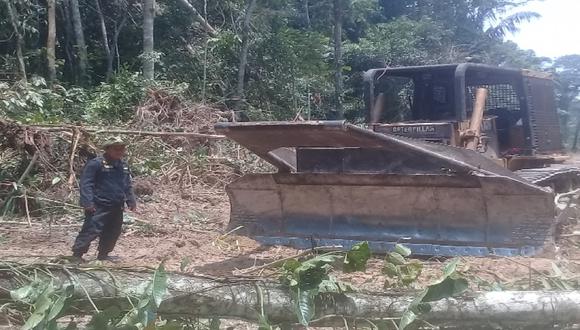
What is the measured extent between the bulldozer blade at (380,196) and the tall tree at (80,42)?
1288cm

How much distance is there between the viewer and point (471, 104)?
8.28 metres

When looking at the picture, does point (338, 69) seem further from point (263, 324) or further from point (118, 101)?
point (263, 324)

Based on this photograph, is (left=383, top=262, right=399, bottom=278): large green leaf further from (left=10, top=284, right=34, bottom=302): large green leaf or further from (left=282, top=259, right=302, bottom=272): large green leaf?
(left=10, top=284, right=34, bottom=302): large green leaf

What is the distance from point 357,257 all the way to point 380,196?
2569 mm

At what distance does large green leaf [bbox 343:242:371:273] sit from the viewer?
445 cm

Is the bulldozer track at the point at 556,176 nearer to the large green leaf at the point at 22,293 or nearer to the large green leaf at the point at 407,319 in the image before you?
the large green leaf at the point at 407,319

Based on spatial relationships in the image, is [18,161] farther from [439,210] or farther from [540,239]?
[540,239]

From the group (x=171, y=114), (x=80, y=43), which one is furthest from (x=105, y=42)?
(x=171, y=114)

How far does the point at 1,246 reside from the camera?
26.7 ft

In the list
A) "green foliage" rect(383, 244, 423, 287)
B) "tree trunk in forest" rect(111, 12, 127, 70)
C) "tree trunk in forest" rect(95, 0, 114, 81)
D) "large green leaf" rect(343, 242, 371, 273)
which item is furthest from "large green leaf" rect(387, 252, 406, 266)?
"tree trunk in forest" rect(111, 12, 127, 70)

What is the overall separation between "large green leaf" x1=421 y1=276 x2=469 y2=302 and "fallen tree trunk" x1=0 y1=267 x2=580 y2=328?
156mm

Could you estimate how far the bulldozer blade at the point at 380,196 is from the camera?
6.38 meters

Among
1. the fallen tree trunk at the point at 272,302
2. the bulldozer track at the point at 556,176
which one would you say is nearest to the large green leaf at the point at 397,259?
the fallen tree trunk at the point at 272,302

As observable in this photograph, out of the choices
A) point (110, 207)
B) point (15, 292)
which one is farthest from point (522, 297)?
point (110, 207)
